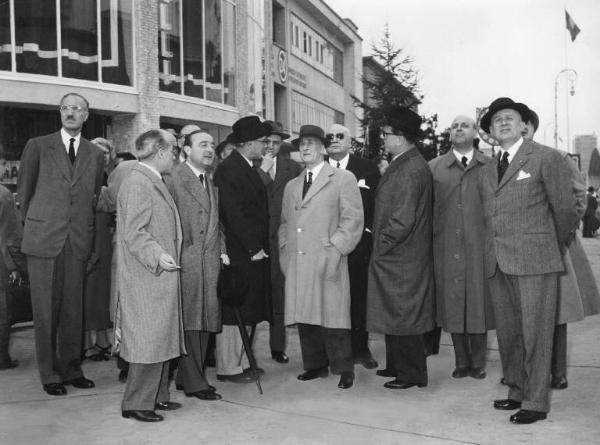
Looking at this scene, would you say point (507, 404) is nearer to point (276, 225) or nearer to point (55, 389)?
point (276, 225)

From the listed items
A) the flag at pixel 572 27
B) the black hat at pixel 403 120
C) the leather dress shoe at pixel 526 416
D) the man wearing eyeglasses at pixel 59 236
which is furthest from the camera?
the flag at pixel 572 27

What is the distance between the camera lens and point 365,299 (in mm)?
6949

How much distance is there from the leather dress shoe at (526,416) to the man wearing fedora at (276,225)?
2.62 meters

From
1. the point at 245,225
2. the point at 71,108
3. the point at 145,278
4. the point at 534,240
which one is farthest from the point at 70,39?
the point at 534,240

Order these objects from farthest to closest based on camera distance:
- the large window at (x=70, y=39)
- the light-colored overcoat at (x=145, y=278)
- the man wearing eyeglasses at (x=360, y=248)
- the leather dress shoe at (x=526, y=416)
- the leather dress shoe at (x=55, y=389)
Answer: the large window at (x=70, y=39), the man wearing eyeglasses at (x=360, y=248), the leather dress shoe at (x=55, y=389), the light-colored overcoat at (x=145, y=278), the leather dress shoe at (x=526, y=416)

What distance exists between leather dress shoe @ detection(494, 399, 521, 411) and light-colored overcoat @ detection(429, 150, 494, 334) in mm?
1049

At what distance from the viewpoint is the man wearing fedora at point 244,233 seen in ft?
20.5

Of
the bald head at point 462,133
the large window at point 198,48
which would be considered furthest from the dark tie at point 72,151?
the large window at point 198,48

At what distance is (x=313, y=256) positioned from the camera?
632 cm

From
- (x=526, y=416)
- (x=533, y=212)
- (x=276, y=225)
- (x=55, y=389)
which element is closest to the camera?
(x=526, y=416)

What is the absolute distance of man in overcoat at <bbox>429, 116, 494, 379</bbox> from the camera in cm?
642

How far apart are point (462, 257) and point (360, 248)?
3.03 feet

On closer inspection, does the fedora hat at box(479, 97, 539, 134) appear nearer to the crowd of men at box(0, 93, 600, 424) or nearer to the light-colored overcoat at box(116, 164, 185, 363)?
the crowd of men at box(0, 93, 600, 424)

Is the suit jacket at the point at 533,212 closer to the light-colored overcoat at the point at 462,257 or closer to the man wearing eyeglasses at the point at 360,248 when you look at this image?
the light-colored overcoat at the point at 462,257
